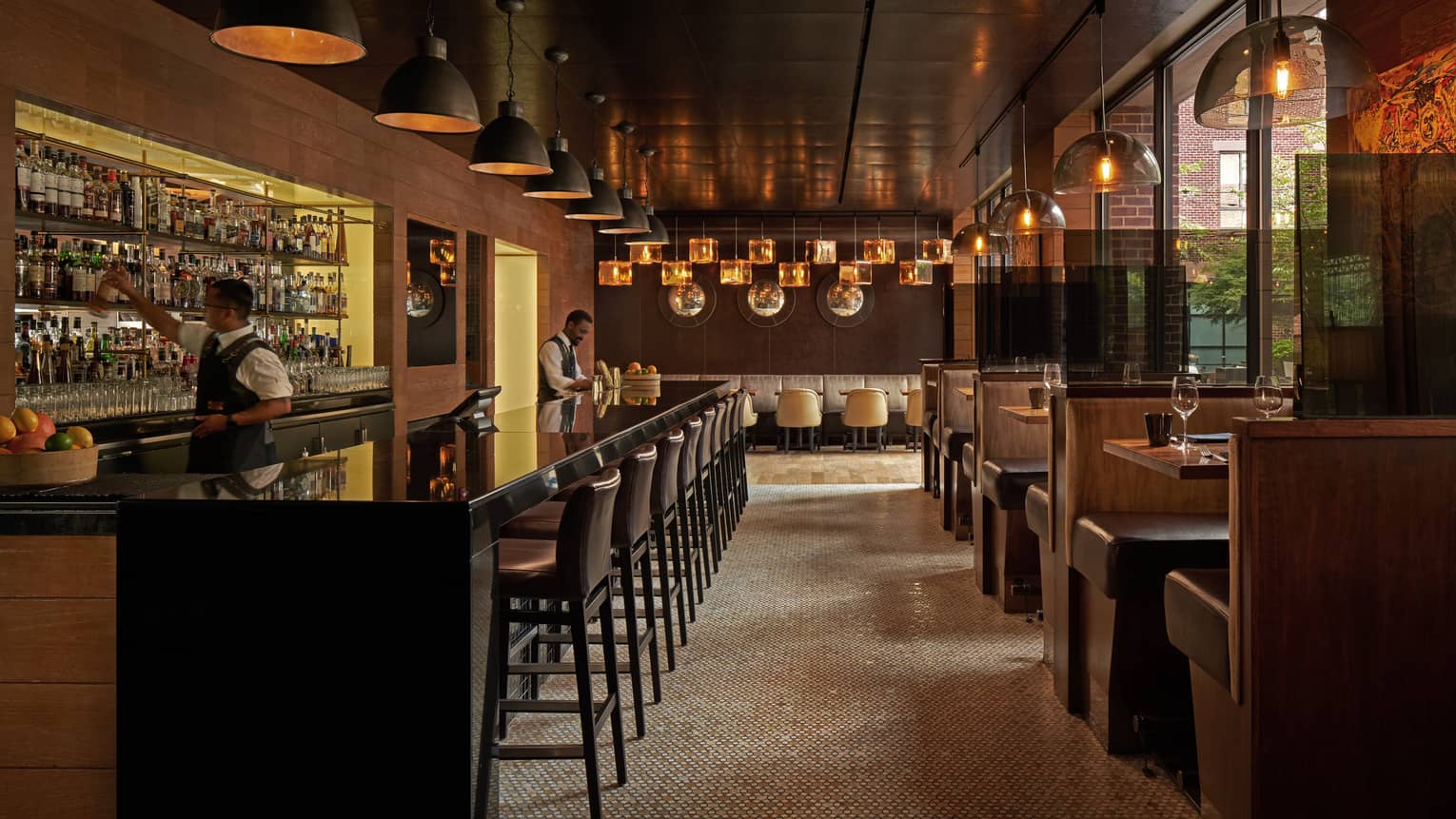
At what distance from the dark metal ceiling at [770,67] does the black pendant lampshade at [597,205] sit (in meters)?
0.72

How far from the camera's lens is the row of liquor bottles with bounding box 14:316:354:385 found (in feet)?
15.4

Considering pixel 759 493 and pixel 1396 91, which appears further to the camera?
pixel 759 493

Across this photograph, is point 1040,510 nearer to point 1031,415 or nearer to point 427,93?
point 1031,415

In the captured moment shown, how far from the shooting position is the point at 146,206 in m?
5.12

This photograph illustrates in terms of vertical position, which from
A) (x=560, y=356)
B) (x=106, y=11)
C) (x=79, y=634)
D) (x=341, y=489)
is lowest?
(x=79, y=634)

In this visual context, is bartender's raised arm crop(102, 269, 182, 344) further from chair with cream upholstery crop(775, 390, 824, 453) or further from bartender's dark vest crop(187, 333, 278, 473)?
chair with cream upholstery crop(775, 390, 824, 453)

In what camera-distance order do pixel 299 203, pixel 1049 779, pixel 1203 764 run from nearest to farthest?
pixel 1203 764 → pixel 1049 779 → pixel 299 203

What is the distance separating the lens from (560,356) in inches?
309

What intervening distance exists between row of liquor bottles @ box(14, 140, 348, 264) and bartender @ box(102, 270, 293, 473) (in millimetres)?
462

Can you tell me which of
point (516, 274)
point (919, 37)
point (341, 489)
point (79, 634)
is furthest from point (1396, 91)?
point (516, 274)

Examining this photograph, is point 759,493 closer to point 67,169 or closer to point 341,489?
point 67,169

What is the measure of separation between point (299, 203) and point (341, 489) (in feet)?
17.8

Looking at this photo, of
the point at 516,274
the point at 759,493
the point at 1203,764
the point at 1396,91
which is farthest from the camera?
the point at 516,274

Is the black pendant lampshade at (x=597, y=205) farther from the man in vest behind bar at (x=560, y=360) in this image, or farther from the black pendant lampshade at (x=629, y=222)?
the man in vest behind bar at (x=560, y=360)
